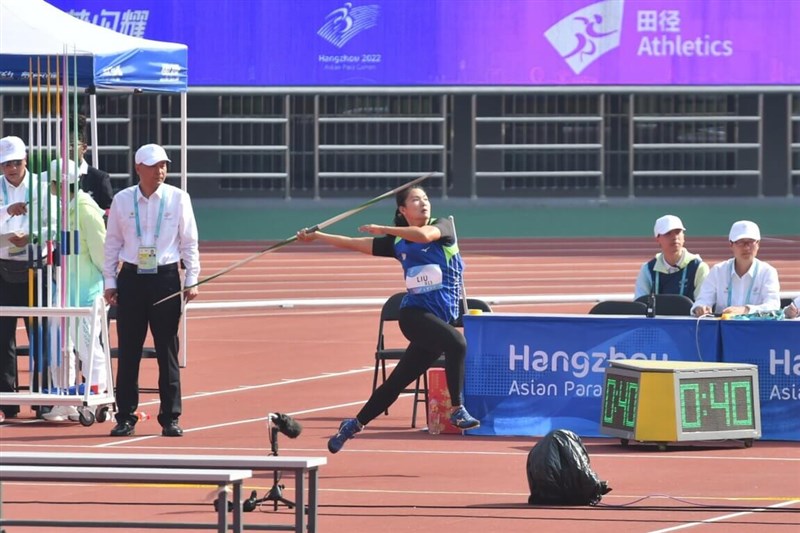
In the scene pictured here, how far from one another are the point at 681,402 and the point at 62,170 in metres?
4.96

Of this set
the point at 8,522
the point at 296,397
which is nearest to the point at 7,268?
the point at 296,397

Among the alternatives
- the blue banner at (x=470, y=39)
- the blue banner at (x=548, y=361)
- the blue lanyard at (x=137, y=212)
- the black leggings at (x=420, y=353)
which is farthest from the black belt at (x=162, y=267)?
the blue banner at (x=470, y=39)

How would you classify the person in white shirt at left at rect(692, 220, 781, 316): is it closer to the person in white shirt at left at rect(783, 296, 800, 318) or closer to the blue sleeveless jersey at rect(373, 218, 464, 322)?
the person in white shirt at left at rect(783, 296, 800, 318)

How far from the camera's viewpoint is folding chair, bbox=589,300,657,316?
1349 cm

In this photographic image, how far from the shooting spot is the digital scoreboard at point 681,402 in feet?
39.3

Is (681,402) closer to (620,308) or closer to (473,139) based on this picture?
(620,308)

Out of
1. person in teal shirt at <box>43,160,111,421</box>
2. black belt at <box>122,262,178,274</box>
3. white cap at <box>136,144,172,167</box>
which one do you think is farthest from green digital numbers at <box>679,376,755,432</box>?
person in teal shirt at <box>43,160,111,421</box>

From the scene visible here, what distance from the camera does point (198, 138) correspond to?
111 ft

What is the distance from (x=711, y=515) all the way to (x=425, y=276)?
296 cm

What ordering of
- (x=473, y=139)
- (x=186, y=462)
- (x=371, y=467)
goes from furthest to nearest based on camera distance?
(x=473, y=139)
(x=371, y=467)
(x=186, y=462)

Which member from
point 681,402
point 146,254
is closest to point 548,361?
point 681,402

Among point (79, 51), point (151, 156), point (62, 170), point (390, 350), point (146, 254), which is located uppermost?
point (79, 51)

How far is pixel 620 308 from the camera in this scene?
13641 mm

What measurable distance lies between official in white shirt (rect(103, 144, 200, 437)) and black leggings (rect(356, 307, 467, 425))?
187 cm
